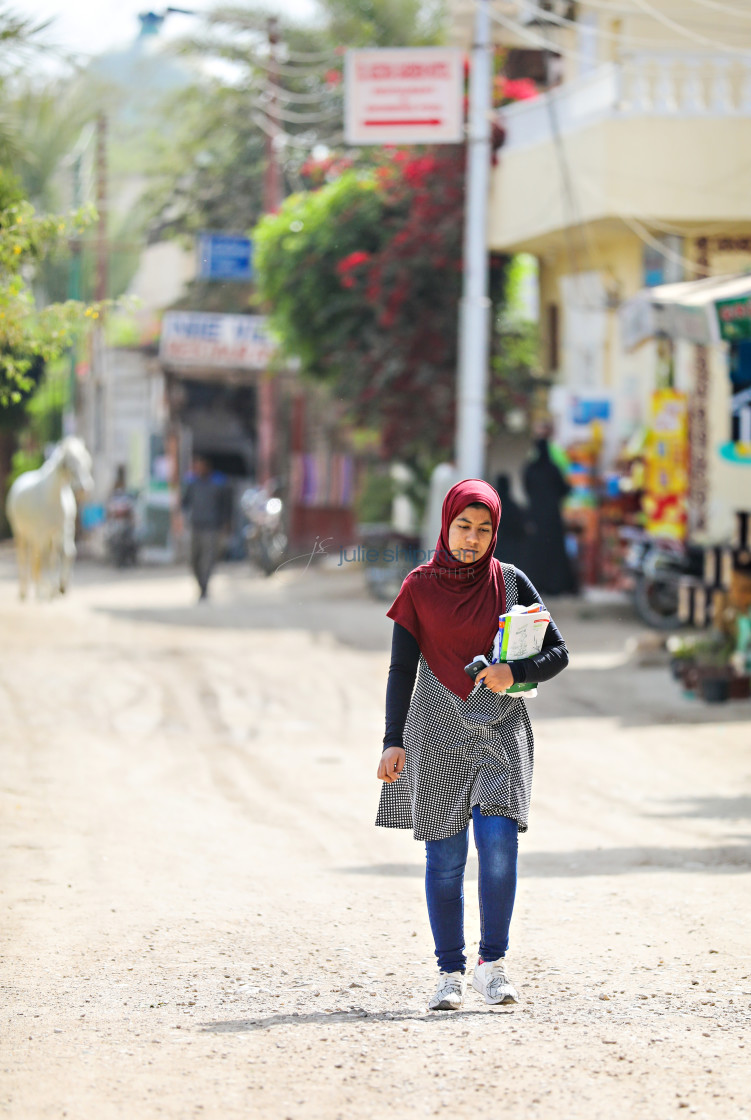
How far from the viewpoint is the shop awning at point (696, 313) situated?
466 inches

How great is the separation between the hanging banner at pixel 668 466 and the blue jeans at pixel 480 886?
1306cm

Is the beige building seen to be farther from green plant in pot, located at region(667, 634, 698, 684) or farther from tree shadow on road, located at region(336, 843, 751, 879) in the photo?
tree shadow on road, located at region(336, 843, 751, 879)

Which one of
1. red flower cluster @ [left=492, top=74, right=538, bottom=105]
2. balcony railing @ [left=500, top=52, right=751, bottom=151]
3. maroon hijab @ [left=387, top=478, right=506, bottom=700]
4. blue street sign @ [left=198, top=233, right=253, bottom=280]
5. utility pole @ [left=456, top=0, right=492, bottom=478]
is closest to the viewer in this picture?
maroon hijab @ [left=387, top=478, right=506, bottom=700]

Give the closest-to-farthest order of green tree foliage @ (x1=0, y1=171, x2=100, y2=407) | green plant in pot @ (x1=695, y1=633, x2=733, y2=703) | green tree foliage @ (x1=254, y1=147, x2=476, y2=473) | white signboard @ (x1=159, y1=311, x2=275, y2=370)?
1. green tree foliage @ (x1=0, y1=171, x2=100, y2=407)
2. green plant in pot @ (x1=695, y1=633, x2=733, y2=703)
3. green tree foliage @ (x1=254, y1=147, x2=476, y2=473)
4. white signboard @ (x1=159, y1=311, x2=275, y2=370)

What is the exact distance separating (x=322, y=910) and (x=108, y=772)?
3.90 metres

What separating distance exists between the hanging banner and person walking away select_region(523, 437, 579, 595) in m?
0.98

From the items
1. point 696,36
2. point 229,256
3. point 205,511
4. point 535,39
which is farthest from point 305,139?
point 696,36

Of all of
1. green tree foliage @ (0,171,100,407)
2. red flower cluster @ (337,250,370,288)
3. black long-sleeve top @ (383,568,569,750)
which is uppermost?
red flower cluster @ (337,250,370,288)

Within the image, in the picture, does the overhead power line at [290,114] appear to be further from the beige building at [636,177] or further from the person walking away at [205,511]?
the person walking away at [205,511]

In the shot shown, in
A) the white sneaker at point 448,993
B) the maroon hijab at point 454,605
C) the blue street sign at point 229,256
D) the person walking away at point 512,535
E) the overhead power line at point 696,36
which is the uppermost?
the overhead power line at point 696,36

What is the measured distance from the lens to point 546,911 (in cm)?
647

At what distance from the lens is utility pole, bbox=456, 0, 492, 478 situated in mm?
16859

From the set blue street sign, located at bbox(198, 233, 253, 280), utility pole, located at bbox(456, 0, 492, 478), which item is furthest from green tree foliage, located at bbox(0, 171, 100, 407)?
blue street sign, located at bbox(198, 233, 253, 280)

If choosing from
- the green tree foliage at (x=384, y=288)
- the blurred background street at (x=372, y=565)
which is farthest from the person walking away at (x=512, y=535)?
the green tree foliage at (x=384, y=288)
